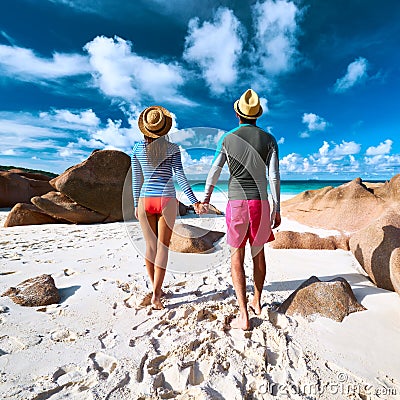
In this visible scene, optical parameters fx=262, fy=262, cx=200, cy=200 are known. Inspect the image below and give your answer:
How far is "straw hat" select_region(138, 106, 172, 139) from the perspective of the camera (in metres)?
2.83

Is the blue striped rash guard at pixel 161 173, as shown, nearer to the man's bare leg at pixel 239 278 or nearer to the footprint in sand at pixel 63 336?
the man's bare leg at pixel 239 278

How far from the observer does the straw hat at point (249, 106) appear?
2619 millimetres

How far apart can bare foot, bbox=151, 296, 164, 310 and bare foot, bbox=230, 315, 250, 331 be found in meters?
0.81

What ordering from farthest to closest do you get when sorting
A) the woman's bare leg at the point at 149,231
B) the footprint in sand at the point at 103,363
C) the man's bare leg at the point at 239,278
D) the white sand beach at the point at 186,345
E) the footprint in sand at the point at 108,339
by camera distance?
the woman's bare leg at the point at 149,231 → the man's bare leg at the point at 239,278 → the footprint in sand at the point at 108,339 → the footprint in sand at the point at 103,363 → the white sand beach at the point at 186,345

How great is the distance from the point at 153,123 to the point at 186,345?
2.17 meters

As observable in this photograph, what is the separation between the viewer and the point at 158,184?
289 cm

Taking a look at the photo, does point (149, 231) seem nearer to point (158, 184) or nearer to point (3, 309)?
point (158, 184)

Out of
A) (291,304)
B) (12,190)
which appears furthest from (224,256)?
(12,190)

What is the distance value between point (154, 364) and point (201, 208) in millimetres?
1441

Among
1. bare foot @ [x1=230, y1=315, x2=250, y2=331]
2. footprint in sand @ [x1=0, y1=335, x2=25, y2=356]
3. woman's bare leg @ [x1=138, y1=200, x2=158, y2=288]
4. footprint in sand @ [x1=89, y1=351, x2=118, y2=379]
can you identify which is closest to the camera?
footprint in sand @ [x1=89, y1=351, x2=118, y2=379]

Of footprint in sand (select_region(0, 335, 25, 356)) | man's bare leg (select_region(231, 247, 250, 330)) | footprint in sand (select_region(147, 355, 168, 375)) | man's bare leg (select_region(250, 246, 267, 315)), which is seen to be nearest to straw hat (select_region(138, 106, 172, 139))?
man's bare leg (select_region(231, 247, 250, 330))

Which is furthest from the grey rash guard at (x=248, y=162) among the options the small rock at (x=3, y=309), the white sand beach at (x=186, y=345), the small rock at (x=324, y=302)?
the small rock at (x=3, y=309)

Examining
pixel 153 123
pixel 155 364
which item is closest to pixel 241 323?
pixel 155 364

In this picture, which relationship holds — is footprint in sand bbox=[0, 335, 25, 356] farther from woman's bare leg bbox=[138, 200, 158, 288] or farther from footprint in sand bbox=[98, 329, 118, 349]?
woman's bare leg bbox=[138, 200, 158, 288]
